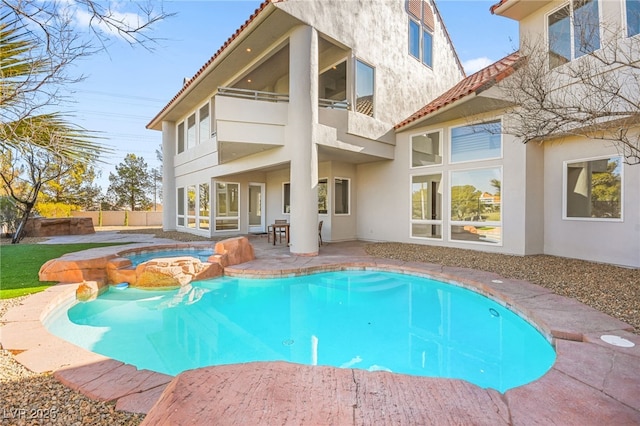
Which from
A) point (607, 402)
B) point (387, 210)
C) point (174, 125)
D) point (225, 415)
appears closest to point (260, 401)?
point (225, 415)

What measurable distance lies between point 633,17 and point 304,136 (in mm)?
7897

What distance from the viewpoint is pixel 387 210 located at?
487 inches

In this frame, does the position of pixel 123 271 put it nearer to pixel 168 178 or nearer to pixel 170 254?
pixel 170 254

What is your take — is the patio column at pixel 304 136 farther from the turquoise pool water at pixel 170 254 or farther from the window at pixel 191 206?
the window at pixel 191 206

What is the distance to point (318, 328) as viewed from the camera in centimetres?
522

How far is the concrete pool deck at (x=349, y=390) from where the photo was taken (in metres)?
1.82

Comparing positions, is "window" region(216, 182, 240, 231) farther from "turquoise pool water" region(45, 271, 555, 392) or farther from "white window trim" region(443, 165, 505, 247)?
"white window trim" region(443, 165, 505, 247)

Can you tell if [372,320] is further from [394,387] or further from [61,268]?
[61,268]

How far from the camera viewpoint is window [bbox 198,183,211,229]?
15008mm

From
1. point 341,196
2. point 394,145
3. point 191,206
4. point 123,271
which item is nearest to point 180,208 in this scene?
A: point 191,206

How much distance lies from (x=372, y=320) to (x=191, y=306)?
3.68 m

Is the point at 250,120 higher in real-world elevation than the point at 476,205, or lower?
higher

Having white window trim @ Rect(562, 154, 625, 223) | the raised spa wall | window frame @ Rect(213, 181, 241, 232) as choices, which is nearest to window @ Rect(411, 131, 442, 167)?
white window trim @ Rect(562, 154, 625, 223)

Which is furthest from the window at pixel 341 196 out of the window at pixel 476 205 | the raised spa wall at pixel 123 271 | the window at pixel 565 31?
the window at pixel 565 31
